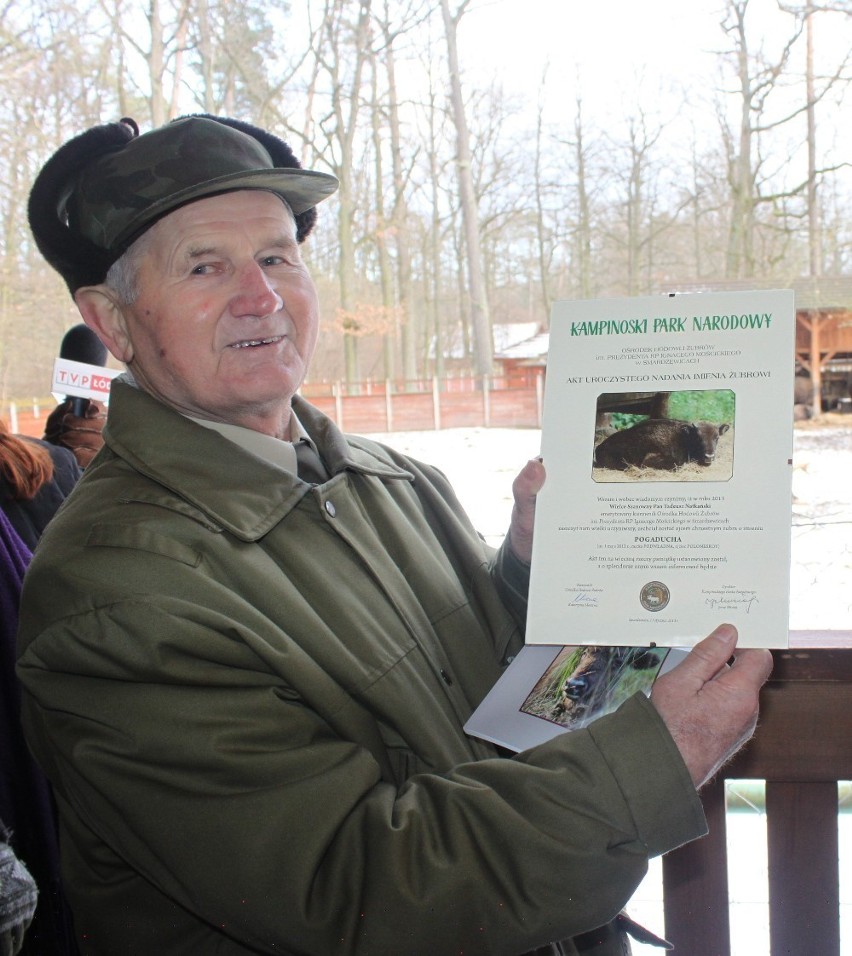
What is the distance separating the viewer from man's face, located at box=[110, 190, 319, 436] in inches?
39.4

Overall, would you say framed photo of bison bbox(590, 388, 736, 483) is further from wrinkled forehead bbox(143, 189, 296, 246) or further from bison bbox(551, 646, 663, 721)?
wrinkled forehead bbox(143, 189, 296, 246)

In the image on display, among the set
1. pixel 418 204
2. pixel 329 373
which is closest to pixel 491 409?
pixel 418 204

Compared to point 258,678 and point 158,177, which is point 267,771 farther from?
point 158,177

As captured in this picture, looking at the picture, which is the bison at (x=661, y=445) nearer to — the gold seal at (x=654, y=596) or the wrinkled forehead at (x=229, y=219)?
the gold seal at (x=654, y=596)

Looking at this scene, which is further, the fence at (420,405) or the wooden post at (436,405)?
the wooden post at (436,405)

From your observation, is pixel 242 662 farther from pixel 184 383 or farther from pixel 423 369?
pixel 423 369

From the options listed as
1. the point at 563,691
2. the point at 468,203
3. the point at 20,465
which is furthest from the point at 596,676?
the point at 468,203

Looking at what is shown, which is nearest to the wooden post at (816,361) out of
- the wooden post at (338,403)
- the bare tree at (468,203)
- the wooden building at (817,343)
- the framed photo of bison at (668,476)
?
the wooden building at (817,343)

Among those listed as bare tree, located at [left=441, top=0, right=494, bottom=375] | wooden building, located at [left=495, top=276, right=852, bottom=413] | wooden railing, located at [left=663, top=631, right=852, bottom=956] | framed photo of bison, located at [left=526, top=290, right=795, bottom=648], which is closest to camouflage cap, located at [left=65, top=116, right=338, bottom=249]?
framed photo of bison, located at [left=526, top=290, right=795, bottom=648]

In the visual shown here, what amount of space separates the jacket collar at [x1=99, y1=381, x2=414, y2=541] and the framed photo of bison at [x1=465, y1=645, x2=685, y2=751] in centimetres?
30

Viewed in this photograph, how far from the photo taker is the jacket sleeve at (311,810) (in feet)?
2.33

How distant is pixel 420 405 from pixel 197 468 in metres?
4.11

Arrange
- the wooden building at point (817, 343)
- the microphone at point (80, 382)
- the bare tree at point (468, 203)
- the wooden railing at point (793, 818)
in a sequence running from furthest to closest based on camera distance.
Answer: the wooden building at point (817, 343) < the bare tree at point (468, 203) < the microphone at point (80, 382) < the wooden railing at point (793, 818)

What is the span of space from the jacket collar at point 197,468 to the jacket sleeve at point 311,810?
0.46 feet
